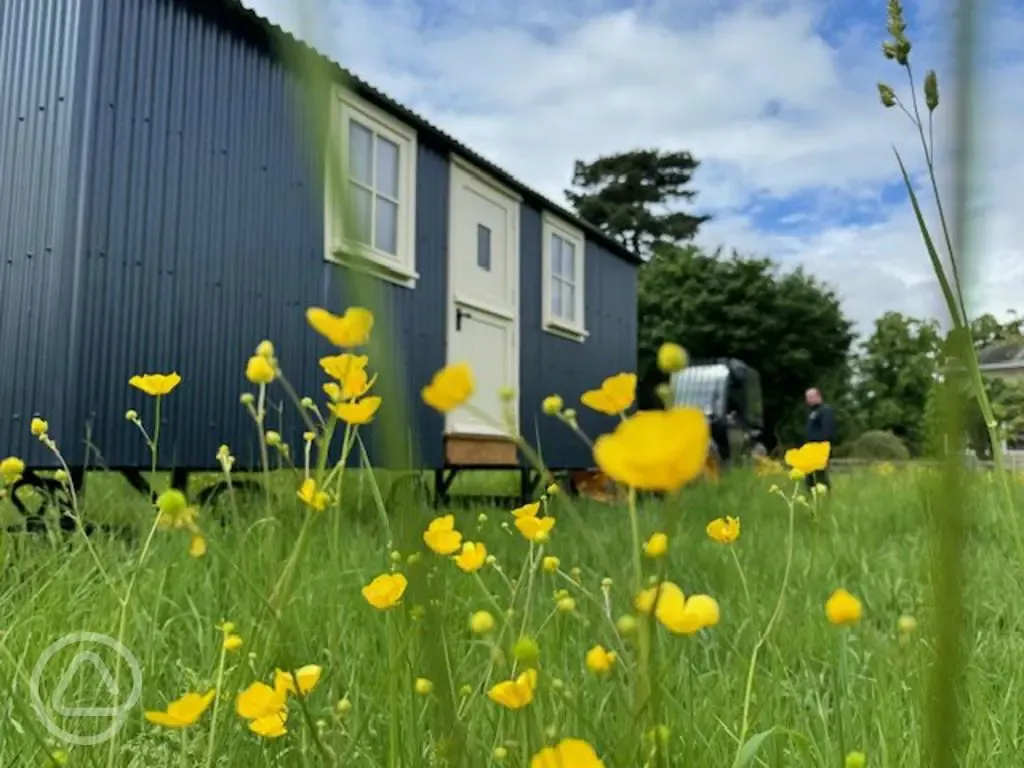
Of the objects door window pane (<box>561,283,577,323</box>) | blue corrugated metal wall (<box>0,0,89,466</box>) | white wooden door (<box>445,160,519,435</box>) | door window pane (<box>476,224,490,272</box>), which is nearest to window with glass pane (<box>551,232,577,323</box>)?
door window pane (<box>561,283,577,323</box>)

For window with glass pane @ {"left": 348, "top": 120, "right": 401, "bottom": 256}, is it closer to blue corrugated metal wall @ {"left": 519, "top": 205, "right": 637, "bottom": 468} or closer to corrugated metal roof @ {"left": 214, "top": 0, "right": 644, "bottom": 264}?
corrugated metal roof @ {"left": 214, "top": 0, "right": 644, "bottom": 264}

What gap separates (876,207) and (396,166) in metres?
6.71

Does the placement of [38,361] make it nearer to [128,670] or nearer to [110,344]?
[110,344]

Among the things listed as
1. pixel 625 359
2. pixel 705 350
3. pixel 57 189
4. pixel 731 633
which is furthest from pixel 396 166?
pixel 705 350

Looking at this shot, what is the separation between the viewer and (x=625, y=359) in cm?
1062

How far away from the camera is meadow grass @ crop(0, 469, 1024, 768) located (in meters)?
0.76

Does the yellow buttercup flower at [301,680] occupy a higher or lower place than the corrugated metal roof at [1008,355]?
lower

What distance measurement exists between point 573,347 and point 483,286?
5.72ft

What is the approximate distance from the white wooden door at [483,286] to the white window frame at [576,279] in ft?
1.83

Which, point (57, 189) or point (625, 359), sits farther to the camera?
point (625, 359)

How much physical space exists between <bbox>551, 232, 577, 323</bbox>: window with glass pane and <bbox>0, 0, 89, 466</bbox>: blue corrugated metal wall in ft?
16.7

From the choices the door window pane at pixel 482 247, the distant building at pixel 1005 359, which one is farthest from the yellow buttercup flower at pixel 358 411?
the door window pane at pixel 482 247

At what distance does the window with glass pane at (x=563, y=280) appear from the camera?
30.2 ft

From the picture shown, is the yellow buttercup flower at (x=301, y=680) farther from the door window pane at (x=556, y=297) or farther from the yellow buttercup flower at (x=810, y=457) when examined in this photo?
the door window pane at (x=556, y=297)
